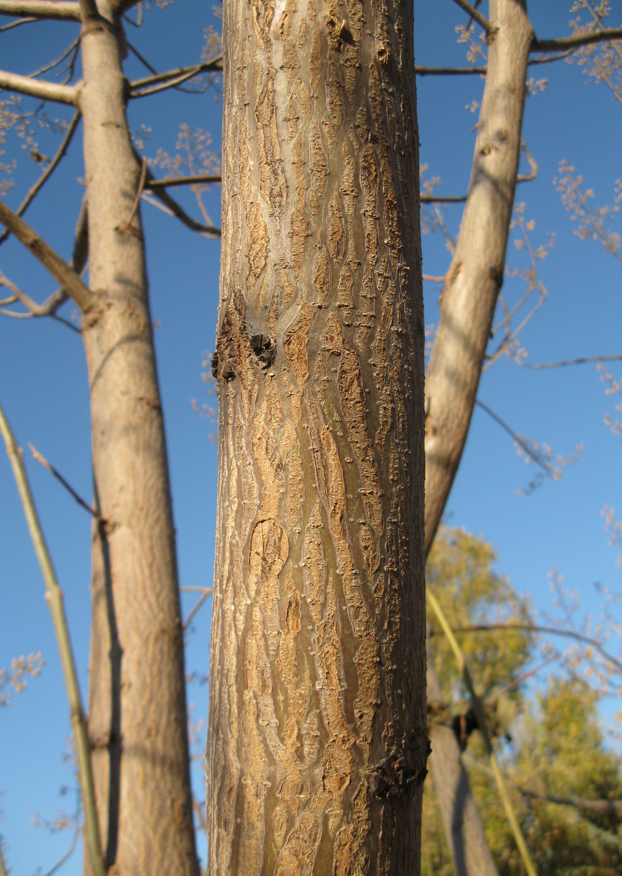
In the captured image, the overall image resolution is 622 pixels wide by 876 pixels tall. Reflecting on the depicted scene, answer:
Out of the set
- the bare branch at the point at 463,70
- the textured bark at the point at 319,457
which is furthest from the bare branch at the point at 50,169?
the textured bark at the point at 319,457

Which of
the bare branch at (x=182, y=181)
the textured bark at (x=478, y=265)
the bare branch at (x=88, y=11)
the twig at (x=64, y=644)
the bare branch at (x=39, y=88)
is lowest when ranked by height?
the twig at (x=64, y=644)

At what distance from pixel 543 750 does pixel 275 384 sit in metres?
16.2

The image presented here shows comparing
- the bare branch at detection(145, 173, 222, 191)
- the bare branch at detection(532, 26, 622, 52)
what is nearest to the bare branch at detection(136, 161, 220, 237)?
the bare branch at detection(145, 173, 222, 191)

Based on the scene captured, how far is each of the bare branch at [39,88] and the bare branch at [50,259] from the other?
112 centimetres

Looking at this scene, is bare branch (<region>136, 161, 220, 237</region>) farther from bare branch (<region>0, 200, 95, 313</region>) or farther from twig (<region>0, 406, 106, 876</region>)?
twig (<region>0, 406, 106, 876</region>)

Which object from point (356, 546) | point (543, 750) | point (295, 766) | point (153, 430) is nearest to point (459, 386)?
point (153, 430)

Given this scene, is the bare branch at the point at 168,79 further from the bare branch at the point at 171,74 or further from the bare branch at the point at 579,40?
the bare branch at the point at 579,40

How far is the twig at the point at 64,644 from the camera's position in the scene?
33.6 inches

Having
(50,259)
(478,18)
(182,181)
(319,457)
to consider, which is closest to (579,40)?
(478,18)

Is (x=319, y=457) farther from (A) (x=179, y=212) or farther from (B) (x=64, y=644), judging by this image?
(A) (x=179, y=212)

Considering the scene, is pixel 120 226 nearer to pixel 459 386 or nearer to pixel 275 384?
pixel 459 386

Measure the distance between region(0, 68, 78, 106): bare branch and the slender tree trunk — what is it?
0.16 metres

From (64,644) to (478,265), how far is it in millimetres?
1709

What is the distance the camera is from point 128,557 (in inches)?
Result: 83.2
